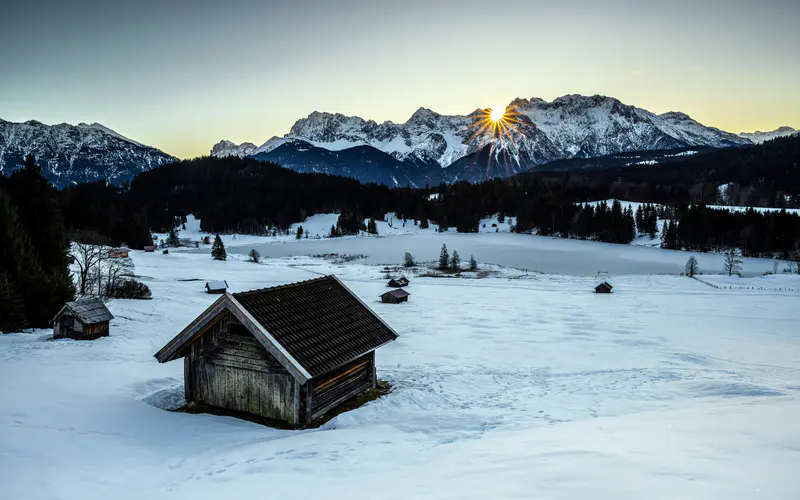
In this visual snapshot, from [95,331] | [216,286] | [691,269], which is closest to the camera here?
[95,331]

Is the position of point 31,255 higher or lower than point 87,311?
higher

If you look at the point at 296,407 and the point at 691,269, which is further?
the point at 691,269

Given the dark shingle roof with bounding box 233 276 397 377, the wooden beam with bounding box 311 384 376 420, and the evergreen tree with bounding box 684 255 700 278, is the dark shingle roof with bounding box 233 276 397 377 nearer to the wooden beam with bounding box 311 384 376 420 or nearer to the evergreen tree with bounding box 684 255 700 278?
the wooden beam with bounding box 311 384 376 420

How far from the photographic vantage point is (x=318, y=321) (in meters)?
15.4

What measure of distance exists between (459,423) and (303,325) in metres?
5.95

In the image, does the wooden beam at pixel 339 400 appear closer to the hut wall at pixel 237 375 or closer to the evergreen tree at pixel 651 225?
the hut wall at pixel 237 375

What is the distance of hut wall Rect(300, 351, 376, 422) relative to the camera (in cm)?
1395

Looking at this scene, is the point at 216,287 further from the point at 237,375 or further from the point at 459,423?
the point at 459,423

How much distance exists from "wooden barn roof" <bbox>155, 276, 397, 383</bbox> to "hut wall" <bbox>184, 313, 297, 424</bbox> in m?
0.56

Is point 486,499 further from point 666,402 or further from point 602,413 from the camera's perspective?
point 666,402

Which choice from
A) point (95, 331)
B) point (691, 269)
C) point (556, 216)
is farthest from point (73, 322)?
point (556, 216)

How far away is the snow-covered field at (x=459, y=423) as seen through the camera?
289 inches

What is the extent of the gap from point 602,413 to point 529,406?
8.22 ft

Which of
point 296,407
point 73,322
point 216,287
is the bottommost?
point 216,287
